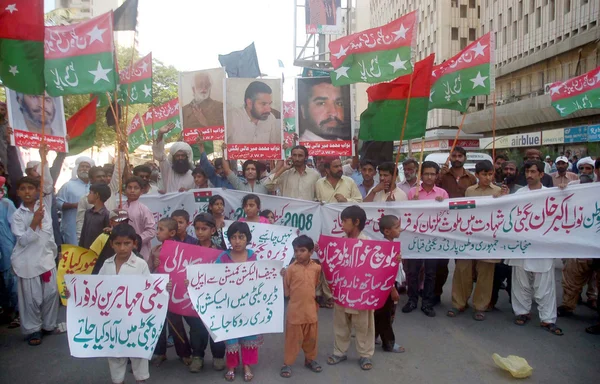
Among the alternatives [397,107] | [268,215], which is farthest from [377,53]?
[268,215]

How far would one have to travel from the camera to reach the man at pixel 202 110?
26.4 feet

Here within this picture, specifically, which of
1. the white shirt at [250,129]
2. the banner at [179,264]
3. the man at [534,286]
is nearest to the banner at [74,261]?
the banner at [179,264]

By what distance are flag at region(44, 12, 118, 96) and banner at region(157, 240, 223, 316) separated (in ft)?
7.07

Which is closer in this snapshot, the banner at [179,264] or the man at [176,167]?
the banner at [179,264]

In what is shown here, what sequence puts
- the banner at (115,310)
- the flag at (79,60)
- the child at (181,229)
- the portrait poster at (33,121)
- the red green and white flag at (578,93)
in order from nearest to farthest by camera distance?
1. the banner at (115,310)
2. the child at (181,229)
3. the flag at (79,60)
4. the portrait poster at (33,121)
5. the red green and white flag at (578,93)

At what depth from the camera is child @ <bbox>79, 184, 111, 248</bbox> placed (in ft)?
18.0

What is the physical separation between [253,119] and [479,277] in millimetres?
3617

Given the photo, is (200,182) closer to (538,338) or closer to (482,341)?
(482,341)

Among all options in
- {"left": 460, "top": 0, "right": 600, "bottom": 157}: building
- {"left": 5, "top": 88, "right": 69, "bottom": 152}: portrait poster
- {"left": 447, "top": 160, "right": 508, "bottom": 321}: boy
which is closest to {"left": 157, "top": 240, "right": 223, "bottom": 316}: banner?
{"left": 5, "top": 88, "right": 69, "bottom": 152}: portrait poster

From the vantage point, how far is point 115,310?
13.5ft

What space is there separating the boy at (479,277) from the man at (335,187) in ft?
4.64

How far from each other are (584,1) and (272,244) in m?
29.2

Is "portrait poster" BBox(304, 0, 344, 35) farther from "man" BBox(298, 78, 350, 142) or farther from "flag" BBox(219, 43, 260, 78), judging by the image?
"man" BBox(298, 78, 350, 142)

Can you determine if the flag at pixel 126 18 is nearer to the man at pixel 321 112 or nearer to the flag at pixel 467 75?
the man at pixel 321 112
